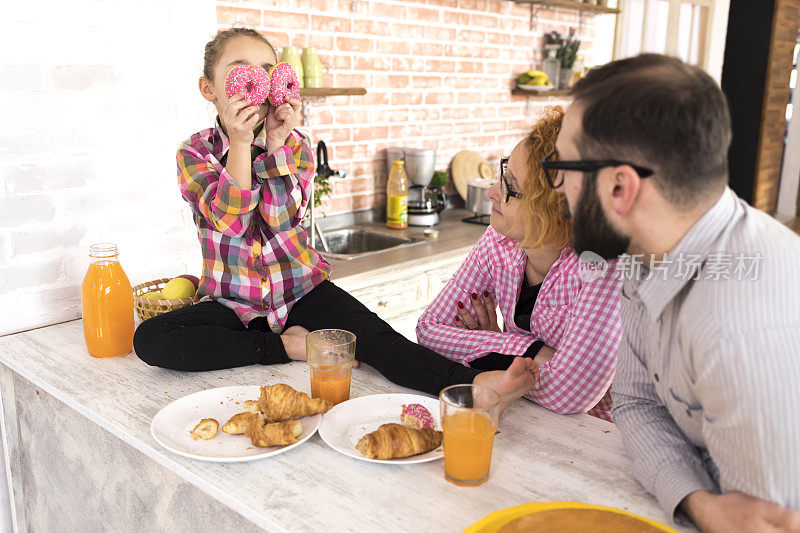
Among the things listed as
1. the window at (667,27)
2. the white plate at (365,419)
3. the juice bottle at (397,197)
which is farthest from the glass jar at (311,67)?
the window at (667,27)

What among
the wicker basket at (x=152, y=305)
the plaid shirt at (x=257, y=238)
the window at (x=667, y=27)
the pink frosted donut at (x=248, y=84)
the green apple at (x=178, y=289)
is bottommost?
the wicker basket at (x=152, y=305)

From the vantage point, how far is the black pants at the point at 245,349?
5.13 feet

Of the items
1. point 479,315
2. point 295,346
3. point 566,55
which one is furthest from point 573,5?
point 295,346

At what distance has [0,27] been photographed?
1.74 m

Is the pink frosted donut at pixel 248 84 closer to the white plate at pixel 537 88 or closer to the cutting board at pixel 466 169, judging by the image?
the cutting board at pixel 466 169

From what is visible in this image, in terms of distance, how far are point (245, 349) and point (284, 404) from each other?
0.39 meters

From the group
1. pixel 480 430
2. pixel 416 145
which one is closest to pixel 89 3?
pixel 480 430

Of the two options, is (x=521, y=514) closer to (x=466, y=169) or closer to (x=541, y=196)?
(x=541, y=196)

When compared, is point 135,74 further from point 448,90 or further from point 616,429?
point 448,90

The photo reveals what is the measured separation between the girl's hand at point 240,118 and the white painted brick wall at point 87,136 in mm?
510

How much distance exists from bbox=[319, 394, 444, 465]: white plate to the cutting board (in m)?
2.48

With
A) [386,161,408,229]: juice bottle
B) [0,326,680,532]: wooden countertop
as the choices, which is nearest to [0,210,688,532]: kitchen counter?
[0,326,680,532]: wooden countertop

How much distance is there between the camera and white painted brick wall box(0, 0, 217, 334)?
1822 mm

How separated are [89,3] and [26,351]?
0.93 m
